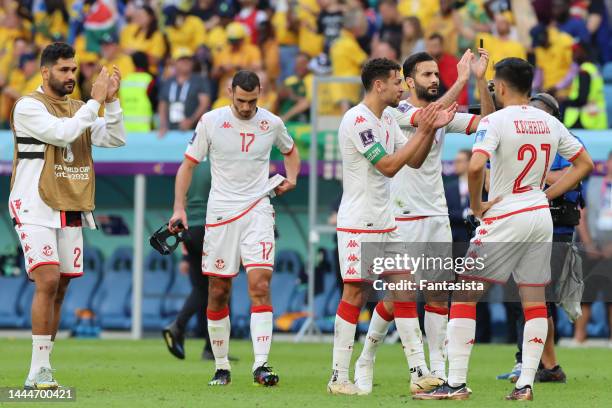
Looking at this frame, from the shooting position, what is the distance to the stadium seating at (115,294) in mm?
20781

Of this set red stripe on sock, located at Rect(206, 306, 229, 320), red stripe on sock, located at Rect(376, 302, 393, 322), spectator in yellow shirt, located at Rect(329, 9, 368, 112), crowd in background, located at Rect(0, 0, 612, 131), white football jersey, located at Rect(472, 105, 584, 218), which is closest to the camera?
white football jersey, located at Rect(472, 105, 584, 218)

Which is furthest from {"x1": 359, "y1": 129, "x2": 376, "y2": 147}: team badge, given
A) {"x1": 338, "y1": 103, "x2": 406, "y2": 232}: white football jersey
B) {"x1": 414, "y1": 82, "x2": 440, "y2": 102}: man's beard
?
{"x1": 414, "y1": 82, "x2": 440, "y2": 102}: man's beard

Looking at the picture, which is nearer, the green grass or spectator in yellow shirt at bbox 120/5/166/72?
the green grass

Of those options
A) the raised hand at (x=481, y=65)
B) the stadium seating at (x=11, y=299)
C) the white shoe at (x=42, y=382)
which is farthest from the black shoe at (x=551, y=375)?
the stadium seating at (x=11, y=299)

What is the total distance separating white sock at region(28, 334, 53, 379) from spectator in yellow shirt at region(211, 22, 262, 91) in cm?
1085

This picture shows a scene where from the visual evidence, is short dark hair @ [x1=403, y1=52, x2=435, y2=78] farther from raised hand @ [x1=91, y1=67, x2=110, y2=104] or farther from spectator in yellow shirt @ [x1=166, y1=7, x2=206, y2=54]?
spectator in yellow shirt @ [x1=166, y1=7, x2=206, y2=54]

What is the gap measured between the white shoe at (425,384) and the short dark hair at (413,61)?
93.8 inches

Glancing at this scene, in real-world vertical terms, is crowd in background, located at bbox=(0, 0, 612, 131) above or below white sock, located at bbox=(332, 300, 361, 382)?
above

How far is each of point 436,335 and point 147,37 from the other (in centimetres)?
1262

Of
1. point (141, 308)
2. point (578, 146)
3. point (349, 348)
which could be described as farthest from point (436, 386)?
point (141, 308)

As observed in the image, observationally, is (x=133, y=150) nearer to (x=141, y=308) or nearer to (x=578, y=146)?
(x=141, y=308)

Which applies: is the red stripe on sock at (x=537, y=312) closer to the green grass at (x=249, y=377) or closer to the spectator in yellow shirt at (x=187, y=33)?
the green grass at (x=249, y=377)

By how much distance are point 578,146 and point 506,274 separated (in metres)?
1.04

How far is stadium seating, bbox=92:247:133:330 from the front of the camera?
2078cm
